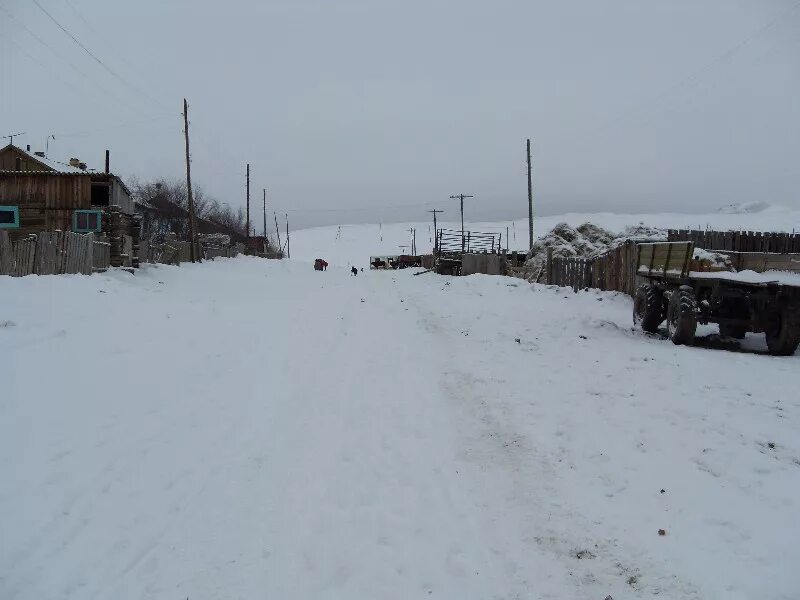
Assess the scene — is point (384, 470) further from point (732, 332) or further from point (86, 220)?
point (86, 220)

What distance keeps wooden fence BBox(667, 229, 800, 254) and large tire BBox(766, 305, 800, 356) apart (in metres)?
7.80

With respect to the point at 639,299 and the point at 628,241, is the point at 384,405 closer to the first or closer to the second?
the point at 639,299

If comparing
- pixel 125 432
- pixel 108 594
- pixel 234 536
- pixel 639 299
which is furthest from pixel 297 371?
pixel 639 299

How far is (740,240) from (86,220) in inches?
1121

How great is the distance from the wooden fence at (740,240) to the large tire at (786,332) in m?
7.80

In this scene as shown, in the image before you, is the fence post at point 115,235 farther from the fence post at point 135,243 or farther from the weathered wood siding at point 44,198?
the weathered wood siding at point 44,198

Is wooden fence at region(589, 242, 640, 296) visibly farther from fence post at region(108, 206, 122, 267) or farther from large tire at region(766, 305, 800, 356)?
fence post at region(108, 206, 122, 267)

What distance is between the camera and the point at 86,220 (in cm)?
2538

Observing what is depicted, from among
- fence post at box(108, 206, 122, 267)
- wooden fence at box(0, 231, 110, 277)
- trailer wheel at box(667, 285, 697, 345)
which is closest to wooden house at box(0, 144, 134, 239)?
fence post at box(108, 206, 122, 267)

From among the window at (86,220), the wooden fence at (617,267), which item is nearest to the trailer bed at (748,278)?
the wooden fence at (617,267)

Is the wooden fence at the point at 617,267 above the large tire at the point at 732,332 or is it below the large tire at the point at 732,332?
above

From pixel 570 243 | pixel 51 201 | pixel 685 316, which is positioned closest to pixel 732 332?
pixel 685 316

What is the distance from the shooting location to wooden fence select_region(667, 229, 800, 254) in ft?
56.4

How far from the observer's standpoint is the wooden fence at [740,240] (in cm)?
1719
